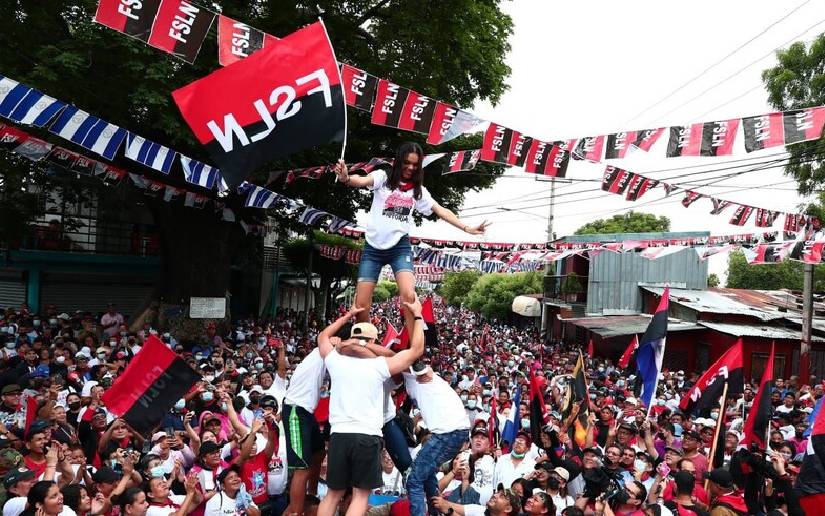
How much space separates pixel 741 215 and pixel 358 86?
34.4 feet

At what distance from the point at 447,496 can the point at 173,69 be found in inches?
424

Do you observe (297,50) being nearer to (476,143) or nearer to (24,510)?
(24,510)

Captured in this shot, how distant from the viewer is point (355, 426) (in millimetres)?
4934

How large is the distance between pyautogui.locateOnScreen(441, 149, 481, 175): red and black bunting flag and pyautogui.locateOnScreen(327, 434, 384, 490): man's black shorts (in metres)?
9.92

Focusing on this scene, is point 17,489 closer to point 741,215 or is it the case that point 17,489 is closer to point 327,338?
point 327,338

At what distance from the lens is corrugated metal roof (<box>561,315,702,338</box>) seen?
22938 mm

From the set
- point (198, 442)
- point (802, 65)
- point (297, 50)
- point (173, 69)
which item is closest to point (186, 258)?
point (173, 69)

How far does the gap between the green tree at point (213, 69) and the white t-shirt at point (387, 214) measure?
8.54 m

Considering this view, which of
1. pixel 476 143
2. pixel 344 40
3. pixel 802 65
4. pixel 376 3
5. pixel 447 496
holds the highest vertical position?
pixel 802 65

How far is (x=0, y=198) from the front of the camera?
63.8 feet

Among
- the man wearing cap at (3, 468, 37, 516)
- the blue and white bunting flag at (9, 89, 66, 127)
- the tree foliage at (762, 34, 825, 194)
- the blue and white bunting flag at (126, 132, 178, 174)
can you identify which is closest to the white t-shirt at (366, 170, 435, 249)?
the man wearing cap at (3, 468, 37, 516)

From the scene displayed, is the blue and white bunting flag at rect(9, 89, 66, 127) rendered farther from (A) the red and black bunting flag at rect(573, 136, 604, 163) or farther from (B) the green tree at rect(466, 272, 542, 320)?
(B) the green tree at rect(466, 272, 542, 320)

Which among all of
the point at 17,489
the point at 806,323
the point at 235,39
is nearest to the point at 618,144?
the point at 235,39

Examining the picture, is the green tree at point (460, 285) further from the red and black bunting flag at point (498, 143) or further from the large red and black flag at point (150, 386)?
the large red and black flag at point (150, 386)
